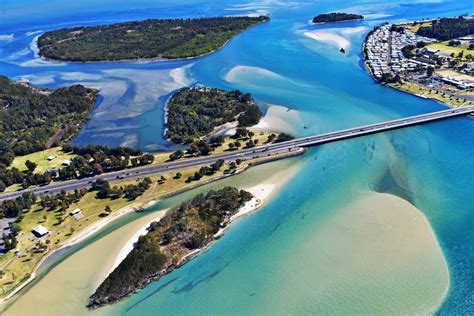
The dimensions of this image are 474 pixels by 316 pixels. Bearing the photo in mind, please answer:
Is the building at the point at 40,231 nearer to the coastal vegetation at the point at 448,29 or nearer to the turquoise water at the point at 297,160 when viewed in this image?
the turquoise water at the point at 297,160

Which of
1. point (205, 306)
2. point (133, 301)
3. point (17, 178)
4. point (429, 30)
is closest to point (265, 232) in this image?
point (205, 306)

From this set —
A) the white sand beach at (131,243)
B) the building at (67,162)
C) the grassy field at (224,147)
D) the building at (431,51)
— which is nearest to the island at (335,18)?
the building at (431,51)

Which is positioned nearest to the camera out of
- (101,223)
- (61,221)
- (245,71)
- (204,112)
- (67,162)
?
(101,223)

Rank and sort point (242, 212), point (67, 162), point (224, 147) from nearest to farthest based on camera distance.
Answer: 1. point (242, 212)
2. point (67, 162)
3. point (224, 147)

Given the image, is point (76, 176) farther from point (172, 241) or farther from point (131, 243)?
point (172, 241)

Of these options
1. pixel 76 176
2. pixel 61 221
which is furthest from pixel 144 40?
pixel 61 221

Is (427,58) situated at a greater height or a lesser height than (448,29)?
lesser

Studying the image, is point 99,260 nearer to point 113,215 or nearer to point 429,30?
point 113,215
